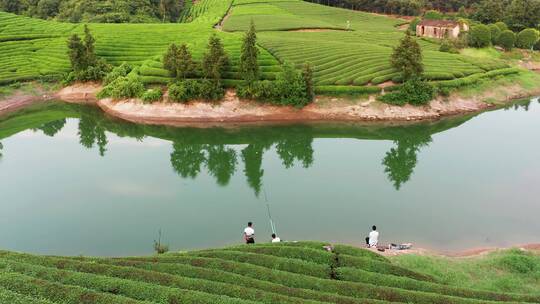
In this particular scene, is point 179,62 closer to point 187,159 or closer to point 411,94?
point 187,159

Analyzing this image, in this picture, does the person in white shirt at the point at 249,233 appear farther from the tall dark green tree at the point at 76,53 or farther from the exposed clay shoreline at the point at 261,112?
the tall dark green tree at the point at 76,53

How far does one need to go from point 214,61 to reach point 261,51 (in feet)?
35.9

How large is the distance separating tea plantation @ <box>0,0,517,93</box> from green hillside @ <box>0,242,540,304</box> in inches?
1174

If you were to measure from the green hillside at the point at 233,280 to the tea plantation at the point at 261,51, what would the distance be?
97.8 ft

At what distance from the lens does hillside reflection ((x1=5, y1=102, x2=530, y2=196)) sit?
1361 inches

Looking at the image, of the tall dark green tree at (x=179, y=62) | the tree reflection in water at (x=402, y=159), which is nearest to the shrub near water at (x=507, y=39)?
the tree reflection in water at (x=402, y=159)

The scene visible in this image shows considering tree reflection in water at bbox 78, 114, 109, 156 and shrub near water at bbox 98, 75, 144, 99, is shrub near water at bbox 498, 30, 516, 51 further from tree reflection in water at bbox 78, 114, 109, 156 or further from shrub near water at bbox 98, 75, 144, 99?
tree reflection in water at bbox 78, 114, 109, 156

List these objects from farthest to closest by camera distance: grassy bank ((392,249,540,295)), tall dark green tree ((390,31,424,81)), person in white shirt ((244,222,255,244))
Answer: tall dark green tree ((390,31,424,81)), person in white shirt ((244,222,255,244)), grassy bank ((392,249,540,295))

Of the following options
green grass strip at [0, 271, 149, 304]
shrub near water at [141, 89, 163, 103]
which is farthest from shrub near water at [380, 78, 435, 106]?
green grass strip at [0, 271, 149, 304]

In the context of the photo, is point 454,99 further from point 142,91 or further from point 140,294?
point 140,294

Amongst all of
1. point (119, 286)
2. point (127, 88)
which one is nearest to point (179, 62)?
point (127, 88)

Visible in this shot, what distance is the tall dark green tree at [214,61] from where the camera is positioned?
4297 centimetres

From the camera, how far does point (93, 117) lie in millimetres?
45594

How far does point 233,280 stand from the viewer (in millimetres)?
15336
